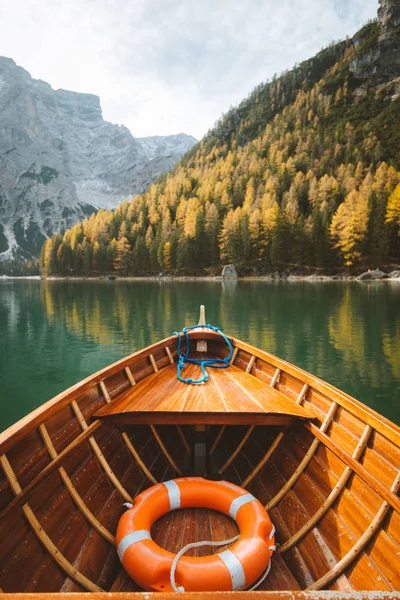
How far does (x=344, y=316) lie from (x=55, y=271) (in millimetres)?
122997

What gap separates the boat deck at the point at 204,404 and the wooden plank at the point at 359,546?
151 cm

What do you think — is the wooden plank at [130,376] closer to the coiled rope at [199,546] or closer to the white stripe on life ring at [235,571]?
the coiled rope at [199,546]

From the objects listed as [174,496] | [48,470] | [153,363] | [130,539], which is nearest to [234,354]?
[153,363]

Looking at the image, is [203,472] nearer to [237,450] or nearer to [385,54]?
[237,450]

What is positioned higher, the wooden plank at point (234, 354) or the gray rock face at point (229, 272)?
the gray rock face at point (229, 272)

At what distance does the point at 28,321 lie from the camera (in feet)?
93.7

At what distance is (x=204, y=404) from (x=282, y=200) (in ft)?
333

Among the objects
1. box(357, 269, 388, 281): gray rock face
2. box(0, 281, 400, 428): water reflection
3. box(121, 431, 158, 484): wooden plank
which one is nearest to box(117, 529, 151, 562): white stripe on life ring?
box(121, 431, 158, 484): wooden plank

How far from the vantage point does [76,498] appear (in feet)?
12.3

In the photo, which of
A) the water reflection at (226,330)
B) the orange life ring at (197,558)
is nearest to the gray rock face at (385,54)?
the water reflection at (226,330)

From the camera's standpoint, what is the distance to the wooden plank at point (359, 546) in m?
3.15

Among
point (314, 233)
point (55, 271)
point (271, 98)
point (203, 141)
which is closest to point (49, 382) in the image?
point (314, 233)

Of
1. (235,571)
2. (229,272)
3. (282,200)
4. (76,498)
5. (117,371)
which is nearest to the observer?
(235,571)

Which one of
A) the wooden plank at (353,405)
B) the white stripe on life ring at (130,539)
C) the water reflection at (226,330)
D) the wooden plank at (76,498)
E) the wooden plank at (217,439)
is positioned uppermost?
the wooden plank at (353,405)
